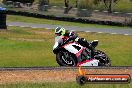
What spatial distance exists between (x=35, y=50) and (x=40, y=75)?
8426mm

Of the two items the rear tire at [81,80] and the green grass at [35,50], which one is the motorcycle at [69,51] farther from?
the rear tire at [81,80]

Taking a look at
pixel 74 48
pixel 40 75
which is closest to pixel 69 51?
pixel 74 48

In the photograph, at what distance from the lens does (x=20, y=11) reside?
45.3 meters

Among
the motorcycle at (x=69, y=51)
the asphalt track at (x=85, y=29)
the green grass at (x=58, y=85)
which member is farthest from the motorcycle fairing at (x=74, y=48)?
the asphalt track at (x=85, y=29)

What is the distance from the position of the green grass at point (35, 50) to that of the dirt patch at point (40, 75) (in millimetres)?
3832

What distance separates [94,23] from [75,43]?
26.8m

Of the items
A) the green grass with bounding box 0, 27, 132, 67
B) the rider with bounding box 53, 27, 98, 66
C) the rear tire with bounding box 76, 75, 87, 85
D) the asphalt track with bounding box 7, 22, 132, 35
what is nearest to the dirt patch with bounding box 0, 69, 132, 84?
the rider with bounding box 53, 27, 98, 66

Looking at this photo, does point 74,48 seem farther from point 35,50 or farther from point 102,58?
point 35,50

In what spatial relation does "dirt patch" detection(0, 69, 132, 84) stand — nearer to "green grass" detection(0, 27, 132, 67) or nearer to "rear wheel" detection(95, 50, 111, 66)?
"rear wheel" detection(95, 50, 111, 66)

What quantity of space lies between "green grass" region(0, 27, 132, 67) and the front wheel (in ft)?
10.4

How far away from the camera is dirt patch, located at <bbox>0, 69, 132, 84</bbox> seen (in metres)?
13.7

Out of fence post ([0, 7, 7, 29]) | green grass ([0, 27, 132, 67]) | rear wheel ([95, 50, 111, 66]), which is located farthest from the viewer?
fence post ([0, 7, 7, 29])

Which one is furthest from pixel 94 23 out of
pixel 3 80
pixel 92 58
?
pixel 3 80

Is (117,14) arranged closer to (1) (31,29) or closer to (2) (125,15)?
(2) (125,15)
